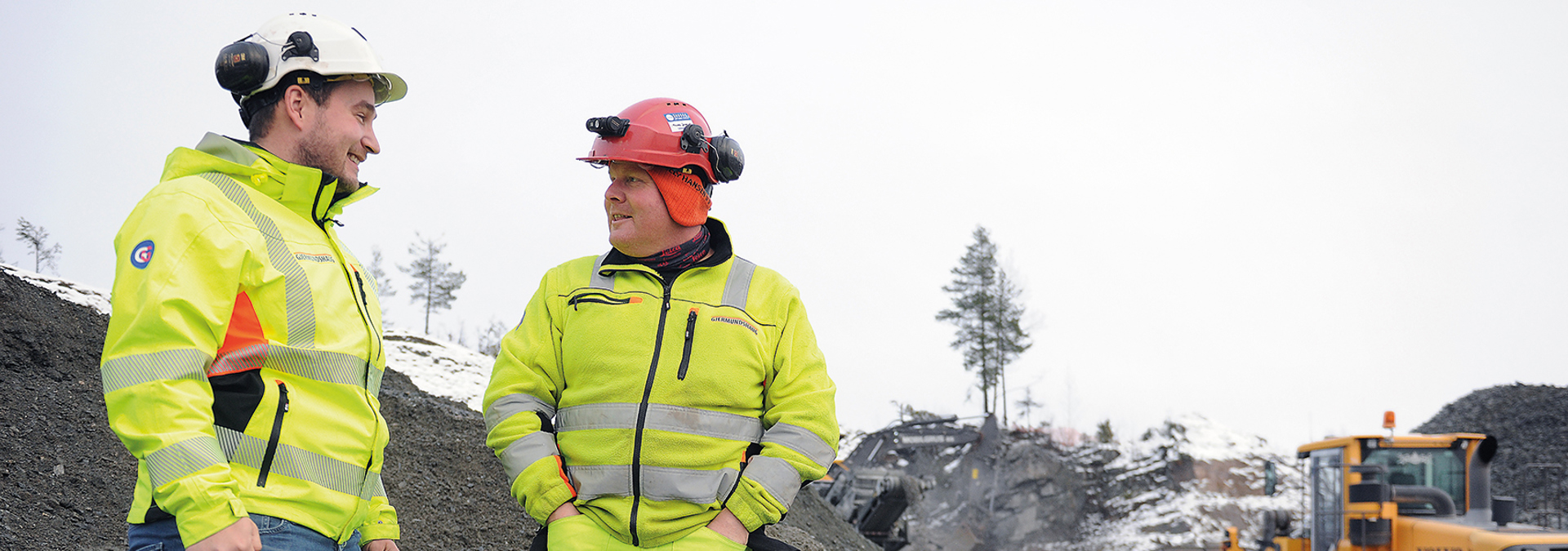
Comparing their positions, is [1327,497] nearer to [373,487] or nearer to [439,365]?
[373,487]

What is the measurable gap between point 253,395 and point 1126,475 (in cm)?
2615

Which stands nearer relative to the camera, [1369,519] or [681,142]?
[681,142]

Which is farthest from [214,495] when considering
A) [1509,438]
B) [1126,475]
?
[1509,438]

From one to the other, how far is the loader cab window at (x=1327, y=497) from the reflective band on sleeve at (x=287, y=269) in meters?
9.30

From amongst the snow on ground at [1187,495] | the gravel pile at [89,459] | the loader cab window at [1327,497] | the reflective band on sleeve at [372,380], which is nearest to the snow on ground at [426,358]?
the gravel pile at [89,459]

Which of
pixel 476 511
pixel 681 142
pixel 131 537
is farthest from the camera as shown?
pixel 476 511

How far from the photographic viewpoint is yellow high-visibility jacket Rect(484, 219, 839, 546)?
2805 mm

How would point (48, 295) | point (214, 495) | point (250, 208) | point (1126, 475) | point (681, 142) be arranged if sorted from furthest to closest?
point (1126, 475) → point (48, 295) → point (681, 142) → point (250, 208) → point (214, 495)

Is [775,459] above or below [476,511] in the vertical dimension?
above

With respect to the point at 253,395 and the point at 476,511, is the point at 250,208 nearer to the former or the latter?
the point at 253,395

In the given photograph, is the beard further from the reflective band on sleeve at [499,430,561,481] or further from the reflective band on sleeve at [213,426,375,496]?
the reflective band on sleeve at [499,430,561,481]

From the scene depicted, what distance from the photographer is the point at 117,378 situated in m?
2.06

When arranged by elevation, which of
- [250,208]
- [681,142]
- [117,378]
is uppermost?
[681,142]

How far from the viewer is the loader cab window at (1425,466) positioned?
30.2 ft
